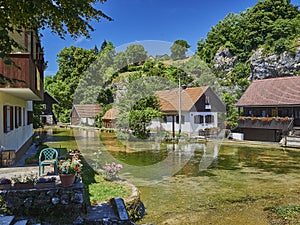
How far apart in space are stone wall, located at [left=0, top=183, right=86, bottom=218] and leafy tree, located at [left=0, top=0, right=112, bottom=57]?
3075 mm

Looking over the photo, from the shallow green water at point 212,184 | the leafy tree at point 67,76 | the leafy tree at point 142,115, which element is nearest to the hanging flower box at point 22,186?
the shallow green water at point 212,184

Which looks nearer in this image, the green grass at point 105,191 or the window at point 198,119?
the green grass at point 105,191

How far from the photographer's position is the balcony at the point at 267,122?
22.3 m

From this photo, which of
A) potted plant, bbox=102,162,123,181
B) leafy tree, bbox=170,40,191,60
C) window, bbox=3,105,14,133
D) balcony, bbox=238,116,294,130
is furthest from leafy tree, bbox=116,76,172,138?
leafy tree, bbox=170,40,191,60

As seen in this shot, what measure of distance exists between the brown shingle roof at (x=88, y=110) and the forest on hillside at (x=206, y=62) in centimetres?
101

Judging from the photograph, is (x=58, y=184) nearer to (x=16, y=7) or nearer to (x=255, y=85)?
(x=16, y=7)

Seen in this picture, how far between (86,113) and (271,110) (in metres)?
28.6

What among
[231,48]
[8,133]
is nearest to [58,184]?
[8,133]

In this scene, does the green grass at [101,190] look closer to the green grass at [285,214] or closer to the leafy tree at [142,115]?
the green grass at [285,214]

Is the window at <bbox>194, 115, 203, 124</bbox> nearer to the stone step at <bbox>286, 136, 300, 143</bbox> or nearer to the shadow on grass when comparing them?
the stone step at <bbox>286, 136, 300, 143</bbox>

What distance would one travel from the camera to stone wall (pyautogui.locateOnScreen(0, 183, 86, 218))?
18.8 ft

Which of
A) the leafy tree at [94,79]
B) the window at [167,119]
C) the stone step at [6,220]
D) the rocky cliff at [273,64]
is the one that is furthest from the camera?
the leafy tree at [94,79]

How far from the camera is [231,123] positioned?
92.3ft

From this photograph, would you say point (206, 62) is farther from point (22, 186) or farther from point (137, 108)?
point (22, 186)
